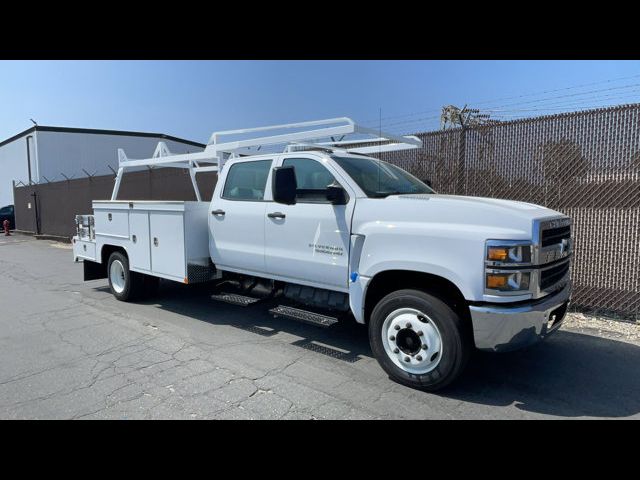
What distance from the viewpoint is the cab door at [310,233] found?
457 cm

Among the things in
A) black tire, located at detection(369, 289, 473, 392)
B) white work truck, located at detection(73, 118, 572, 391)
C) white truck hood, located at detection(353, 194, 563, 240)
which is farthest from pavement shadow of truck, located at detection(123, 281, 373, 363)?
white truck hood, located at detection(353, 194, 563, 240)

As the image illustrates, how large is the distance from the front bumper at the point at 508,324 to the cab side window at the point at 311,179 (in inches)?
77.2

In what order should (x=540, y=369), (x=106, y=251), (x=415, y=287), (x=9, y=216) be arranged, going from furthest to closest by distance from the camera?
(x=9, y=216) → (x=106, y=251) → (x=540, y=369) → (x=415, y=287)

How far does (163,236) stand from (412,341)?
3968mm

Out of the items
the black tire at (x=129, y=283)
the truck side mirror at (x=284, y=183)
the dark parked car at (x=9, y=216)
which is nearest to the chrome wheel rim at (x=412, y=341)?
the truck side mirror at (x=284, y=183)

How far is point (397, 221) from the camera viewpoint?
412 cm

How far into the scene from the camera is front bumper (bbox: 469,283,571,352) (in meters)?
3.56

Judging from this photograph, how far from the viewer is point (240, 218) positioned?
5.59 metres

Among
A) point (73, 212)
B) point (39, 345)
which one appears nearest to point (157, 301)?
point (39, 345)

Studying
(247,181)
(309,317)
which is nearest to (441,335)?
(309,317)

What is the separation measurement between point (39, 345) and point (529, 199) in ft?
22.8

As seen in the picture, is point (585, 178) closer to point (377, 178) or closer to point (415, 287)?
point (377, 178)

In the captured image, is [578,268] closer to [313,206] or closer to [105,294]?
[313,206]

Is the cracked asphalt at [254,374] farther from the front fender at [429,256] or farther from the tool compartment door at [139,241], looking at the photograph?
the front fender at [429,256]
